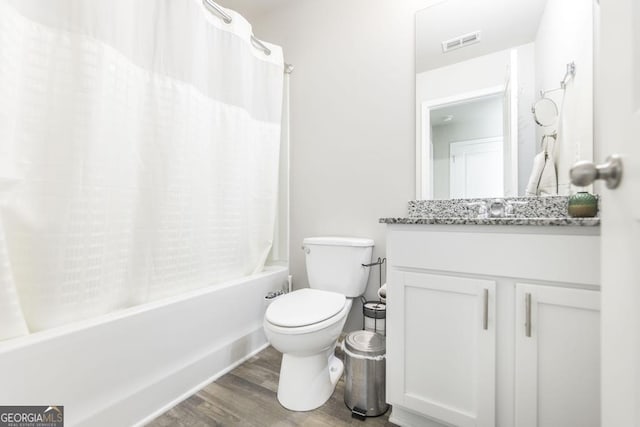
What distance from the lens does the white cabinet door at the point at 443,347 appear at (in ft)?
3.06

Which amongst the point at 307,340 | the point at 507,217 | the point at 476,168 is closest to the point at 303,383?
the point at 307,340

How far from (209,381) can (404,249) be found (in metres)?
1.16

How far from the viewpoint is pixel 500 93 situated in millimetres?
1413

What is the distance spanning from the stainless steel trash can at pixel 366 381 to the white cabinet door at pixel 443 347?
10cm

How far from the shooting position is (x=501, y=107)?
4.63ft

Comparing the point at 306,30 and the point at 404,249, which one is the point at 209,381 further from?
the point at 306,30

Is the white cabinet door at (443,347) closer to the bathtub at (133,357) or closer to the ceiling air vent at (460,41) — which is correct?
the bathtub at (133,357)

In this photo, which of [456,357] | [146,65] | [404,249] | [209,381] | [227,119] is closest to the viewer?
[456,357]

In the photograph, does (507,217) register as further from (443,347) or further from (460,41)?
(460,41)

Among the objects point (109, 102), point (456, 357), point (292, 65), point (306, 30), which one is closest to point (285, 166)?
point (292, 65)

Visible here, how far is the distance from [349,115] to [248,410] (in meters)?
1.69
